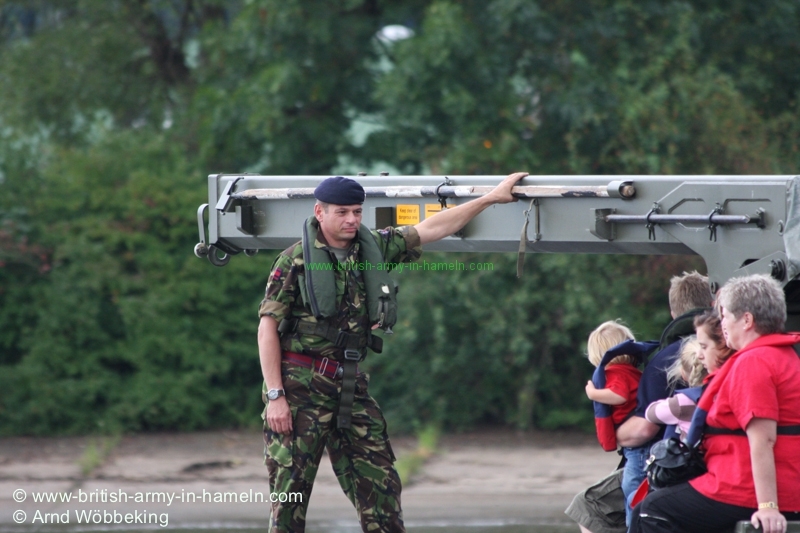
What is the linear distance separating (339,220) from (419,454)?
4.81m

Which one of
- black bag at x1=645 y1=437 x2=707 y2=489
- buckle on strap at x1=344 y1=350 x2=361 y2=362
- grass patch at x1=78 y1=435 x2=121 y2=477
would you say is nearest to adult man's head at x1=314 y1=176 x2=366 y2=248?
buckle on strap at x1=344 y1=350 x2=361 y2=362

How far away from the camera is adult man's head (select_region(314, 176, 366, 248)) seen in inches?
180

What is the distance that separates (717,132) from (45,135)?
26.9 ft

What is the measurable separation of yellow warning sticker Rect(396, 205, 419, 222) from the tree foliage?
442 cm

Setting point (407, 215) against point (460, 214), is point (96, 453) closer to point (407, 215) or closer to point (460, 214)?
point (407, 215)

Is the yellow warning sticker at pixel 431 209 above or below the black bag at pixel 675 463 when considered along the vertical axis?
above

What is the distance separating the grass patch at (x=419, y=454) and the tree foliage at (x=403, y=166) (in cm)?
21

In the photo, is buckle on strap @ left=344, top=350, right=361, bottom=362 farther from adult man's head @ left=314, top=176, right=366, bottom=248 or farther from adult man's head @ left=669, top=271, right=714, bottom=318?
adult man's head @ left=669, top=271, right=714, bottom=318

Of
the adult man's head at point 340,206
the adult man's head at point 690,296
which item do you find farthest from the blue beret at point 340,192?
the adult man's head at point 690,296

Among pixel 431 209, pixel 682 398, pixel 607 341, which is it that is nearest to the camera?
pixel 682 398

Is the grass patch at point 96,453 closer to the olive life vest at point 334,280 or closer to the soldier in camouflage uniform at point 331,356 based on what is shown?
the soldier in camouflage uniform at point 331,356

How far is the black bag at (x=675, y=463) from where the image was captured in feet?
12.4

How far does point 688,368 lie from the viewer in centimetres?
419

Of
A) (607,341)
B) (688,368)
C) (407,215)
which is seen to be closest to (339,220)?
(407,215)
